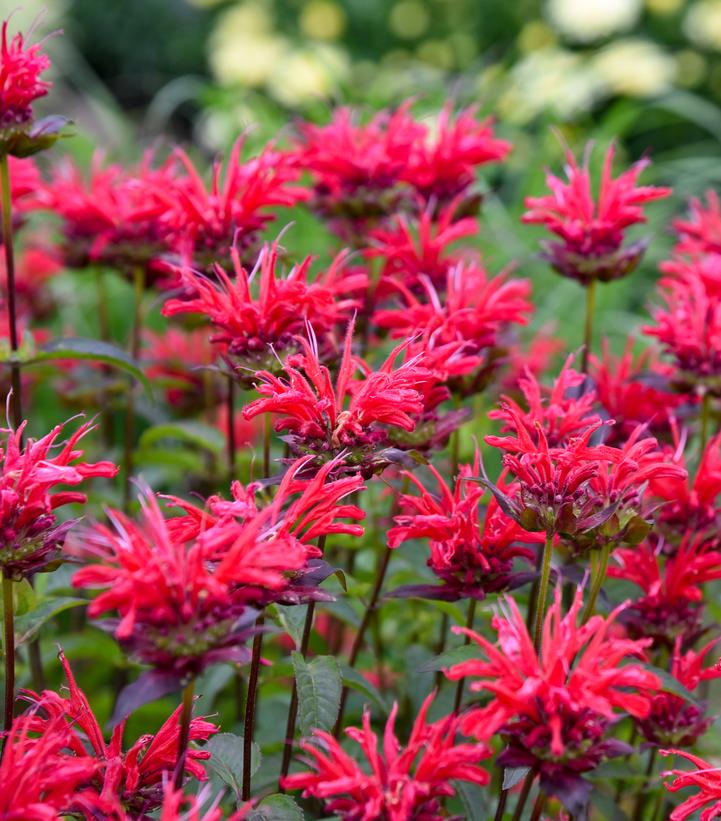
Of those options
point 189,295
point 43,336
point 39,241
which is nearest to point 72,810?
point 189,295

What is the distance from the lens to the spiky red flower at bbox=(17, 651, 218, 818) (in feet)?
2.52

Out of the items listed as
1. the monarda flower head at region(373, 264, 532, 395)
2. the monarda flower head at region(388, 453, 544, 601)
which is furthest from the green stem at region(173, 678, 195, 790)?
the monarda flower head at region(373, 264, 532, 395)

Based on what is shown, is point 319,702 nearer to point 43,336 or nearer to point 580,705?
point 580,705

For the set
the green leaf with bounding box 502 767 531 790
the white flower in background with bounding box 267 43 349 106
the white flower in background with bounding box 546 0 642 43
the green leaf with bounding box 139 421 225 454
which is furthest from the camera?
the white flower in background with bounding box 546 0 642 43

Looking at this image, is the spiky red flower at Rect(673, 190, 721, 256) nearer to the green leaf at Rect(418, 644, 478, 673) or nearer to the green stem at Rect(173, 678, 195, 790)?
the green leaf at Rect(418, 644, 478, 673)

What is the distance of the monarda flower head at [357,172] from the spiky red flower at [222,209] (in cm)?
11

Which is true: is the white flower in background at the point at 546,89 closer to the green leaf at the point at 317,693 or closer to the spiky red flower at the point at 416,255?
the spiky red flower at the point at 416,255

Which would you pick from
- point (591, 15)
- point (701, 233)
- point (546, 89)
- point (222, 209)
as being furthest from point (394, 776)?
point (591, 15)

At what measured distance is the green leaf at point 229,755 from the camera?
83 centimetres

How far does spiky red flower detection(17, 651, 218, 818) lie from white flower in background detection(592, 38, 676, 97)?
3.17 m

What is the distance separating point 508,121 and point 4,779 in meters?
2.60

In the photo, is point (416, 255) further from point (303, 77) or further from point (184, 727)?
point (303, 77)

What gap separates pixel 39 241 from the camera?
2158 mm

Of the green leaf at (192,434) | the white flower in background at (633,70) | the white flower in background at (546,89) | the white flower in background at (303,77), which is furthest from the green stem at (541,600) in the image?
the white flower in background at (633,70)
